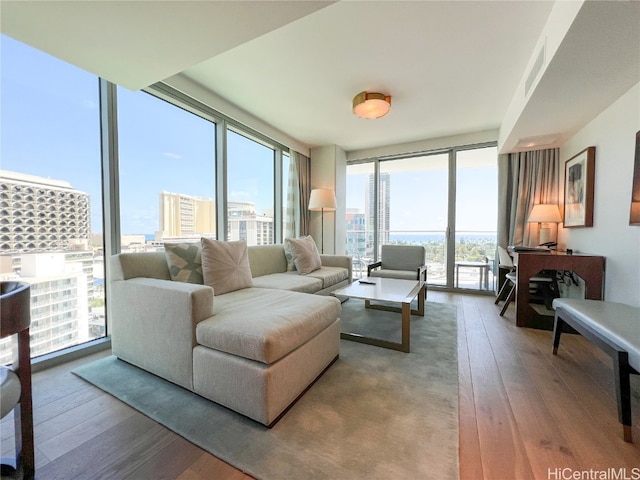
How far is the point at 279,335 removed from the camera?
128 centimetres

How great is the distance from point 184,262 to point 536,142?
4.30 meters

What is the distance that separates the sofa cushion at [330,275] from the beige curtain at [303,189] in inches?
52.2

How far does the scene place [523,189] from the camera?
3.66 meters

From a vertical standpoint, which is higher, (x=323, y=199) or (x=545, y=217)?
(x=323, y=199)

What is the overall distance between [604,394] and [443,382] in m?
0.89

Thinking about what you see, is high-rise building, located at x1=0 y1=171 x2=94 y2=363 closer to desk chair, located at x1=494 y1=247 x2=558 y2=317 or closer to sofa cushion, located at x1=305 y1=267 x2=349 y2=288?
sofa cushion, located at x1=305 y1=267 x2=349 y2=288

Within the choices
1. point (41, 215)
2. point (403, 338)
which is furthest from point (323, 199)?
point (41, 215)

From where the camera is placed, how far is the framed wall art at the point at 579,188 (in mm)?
2611

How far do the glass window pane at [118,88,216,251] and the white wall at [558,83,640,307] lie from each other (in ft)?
13.1

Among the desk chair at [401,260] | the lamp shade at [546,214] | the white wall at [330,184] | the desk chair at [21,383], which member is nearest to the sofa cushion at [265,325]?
the desk chair at [21,383]

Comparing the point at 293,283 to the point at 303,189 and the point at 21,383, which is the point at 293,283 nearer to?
the point at 21,383

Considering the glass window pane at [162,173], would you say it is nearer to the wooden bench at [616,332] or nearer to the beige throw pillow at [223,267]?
the beige throw pillow at [223,267]

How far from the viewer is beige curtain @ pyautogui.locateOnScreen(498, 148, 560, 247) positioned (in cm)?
351

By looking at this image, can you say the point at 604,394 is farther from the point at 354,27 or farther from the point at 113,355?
the point at 113,355
